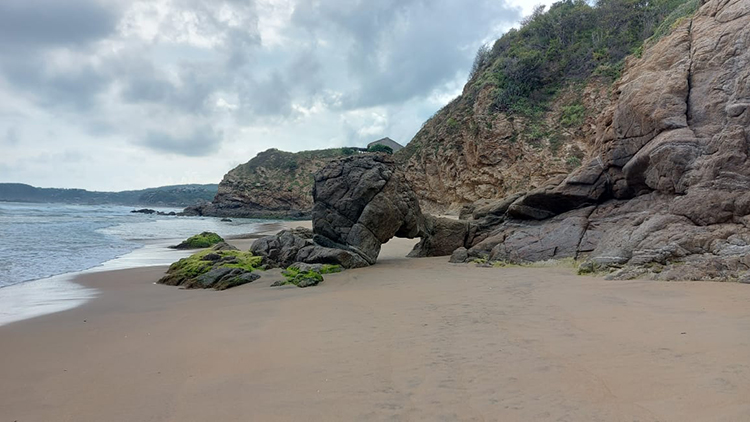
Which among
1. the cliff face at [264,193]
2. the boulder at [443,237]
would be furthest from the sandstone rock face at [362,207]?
the cliff face at [264,193]

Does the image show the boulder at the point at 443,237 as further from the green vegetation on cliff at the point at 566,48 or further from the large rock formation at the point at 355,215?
the green vegetation on cliff at the point at 566,48

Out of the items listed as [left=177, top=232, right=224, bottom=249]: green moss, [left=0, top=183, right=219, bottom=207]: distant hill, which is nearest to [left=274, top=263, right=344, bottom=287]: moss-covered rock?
[left=177, top=232, right=224, bottom=249]: green moss

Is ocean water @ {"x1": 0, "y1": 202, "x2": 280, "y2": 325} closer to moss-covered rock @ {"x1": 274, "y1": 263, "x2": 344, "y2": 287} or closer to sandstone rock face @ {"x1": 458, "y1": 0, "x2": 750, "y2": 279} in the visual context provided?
moss-covered rock @ {"x1": 274, "y1": 263, "x2": 344, "y2": 287}

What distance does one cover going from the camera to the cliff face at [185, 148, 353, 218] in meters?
70.6

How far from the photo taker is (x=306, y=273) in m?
9.66

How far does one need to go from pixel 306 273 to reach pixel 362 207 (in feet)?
12.3

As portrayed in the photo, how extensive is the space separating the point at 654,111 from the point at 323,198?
917 cm

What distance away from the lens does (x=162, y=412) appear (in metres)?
3.12

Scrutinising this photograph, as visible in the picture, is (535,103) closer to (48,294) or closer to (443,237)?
(443,237)

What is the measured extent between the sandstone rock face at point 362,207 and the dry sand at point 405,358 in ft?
18.3

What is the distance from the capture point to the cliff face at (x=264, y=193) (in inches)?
2778

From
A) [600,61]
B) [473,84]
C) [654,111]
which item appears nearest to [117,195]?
[473,84]

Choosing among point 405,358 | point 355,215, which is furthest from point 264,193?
point 405,358

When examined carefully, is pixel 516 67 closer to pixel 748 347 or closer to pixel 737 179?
pixel 737 179
